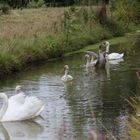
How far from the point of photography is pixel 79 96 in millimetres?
14828

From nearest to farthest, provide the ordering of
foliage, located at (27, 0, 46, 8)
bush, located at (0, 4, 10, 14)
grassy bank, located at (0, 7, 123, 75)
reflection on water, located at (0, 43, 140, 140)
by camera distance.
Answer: reflection on water, located at (0, 43, 140, 140)
grassy bank, located at (0, 7, 123, 75)
bush, located at (0, 4, 10, 14)
foliage, located at (27, 0, 46, 8)

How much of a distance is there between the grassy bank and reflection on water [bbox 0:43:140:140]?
724 mm

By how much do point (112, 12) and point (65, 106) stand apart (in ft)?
80.2

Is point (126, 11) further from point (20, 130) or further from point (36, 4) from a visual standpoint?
point (20, 130)

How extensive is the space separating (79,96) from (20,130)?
3.43 m

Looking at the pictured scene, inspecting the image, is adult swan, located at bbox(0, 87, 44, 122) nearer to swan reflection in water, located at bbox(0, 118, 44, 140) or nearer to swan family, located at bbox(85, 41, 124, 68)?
swan reflection in water, located at bbox(0, 118, 44, 140)

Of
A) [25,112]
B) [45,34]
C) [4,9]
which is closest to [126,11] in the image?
[4,9]

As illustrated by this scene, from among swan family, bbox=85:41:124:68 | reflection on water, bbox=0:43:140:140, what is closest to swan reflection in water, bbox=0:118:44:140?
reflection on water, bbox=0:43:140:140

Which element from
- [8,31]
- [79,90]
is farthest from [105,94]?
[8,31]

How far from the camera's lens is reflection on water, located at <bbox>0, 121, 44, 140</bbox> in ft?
36.4

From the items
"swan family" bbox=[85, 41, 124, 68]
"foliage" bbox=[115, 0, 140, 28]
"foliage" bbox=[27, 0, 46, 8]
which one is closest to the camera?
"swan family" bbox=[85, 41, 124, 68]

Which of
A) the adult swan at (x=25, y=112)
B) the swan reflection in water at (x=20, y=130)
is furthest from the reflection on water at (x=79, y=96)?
the adult swan at (x=25, y=112)

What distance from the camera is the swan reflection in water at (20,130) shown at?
1111 centimetres

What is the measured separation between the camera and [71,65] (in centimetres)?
2181
